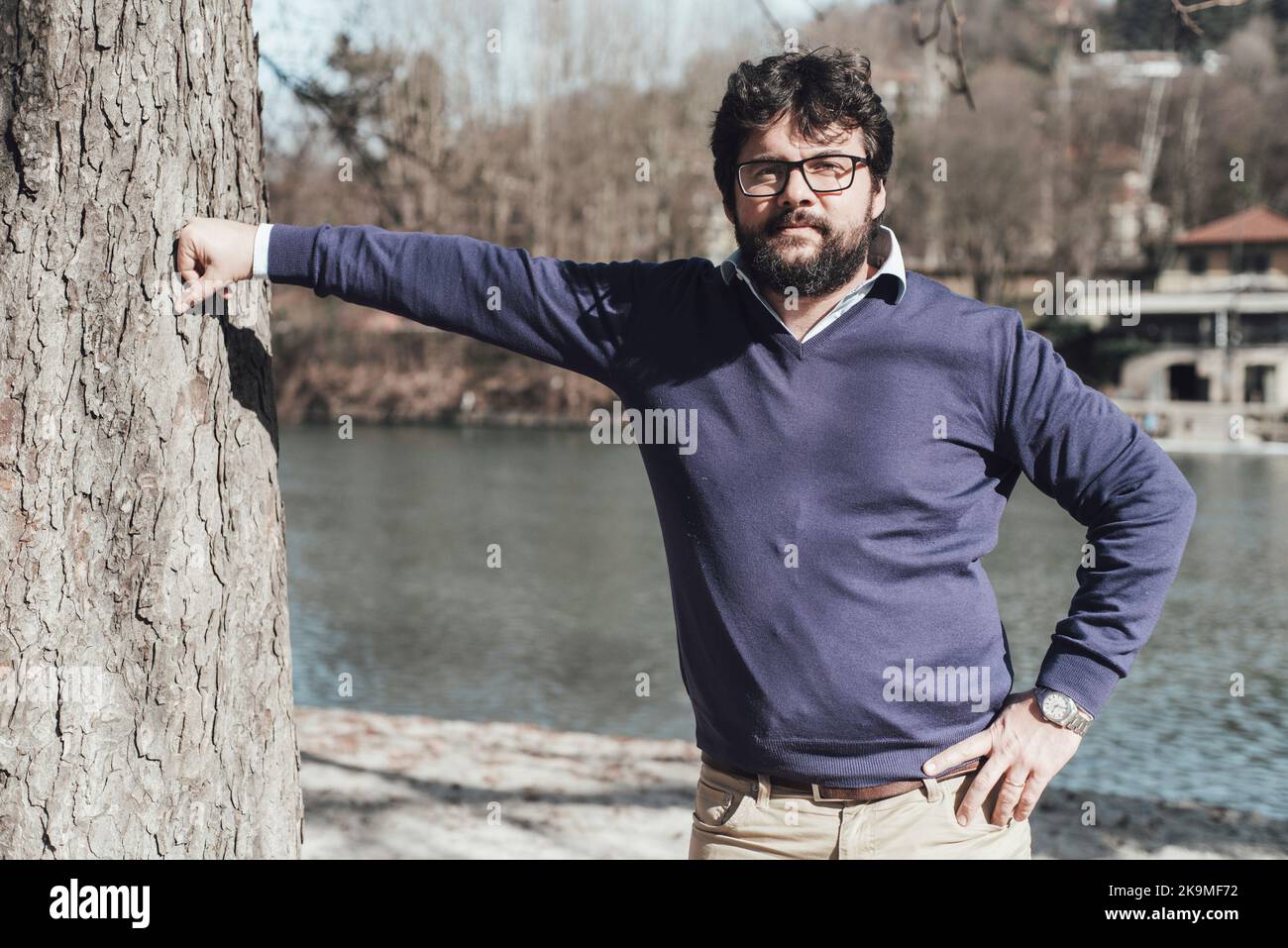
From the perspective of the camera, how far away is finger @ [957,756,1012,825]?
245 cm

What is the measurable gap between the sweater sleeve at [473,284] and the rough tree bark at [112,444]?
0.23 meters

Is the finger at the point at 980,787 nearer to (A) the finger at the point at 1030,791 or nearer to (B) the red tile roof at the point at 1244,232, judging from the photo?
(A) the finger at the point at 1030,791

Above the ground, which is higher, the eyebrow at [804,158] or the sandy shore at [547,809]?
the eyebrow at [804,158]

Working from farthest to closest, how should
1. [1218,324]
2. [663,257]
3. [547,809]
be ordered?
[1218,324] → [663,257] → [547,809]

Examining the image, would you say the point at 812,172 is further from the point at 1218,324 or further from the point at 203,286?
the point at 1218,324

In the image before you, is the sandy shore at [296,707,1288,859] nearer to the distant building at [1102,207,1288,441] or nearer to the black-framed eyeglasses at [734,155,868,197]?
the black-framed eyeglasses at [734,155,868,197]

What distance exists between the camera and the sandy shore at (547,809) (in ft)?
17.4

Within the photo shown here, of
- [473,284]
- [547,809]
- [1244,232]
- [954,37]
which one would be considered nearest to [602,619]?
[547,809]

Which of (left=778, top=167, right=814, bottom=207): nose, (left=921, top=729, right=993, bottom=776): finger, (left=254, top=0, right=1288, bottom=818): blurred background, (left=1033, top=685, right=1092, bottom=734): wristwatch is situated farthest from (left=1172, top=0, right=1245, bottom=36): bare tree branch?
(left=921, top=729, right=993, bottom=776): finger

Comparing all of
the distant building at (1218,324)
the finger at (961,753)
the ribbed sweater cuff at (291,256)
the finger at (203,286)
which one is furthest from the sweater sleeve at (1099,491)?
the distant building at (1218,324)

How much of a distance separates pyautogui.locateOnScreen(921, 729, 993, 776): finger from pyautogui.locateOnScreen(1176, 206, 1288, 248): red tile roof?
60.4 m

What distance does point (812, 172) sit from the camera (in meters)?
2.52

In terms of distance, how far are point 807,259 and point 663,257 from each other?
36.5m

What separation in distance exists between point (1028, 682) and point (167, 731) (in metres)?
8.42
